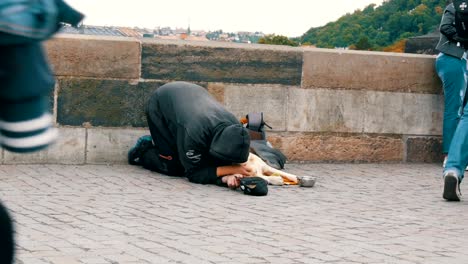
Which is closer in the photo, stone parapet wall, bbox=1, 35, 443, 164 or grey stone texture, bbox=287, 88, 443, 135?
stone parapet wall, bbox=1, 35, 443, 164

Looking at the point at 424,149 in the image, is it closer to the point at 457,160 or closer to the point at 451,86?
the point at 451,86

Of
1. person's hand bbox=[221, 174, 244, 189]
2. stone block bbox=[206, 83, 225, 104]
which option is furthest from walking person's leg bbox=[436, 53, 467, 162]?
person's hand bbox=[221, 174, 244, 189]

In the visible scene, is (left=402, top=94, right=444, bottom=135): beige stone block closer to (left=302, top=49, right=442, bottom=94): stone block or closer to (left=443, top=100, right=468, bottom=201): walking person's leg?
(left=302, top=49, right=442, bottom=94): stone block

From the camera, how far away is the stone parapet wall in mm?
8836

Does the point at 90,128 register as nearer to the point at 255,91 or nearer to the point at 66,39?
the point at 66,39

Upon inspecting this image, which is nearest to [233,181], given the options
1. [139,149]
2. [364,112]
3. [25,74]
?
[139,149]

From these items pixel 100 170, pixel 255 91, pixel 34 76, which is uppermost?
pixel 34 76

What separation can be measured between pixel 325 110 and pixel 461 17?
5.71 feet

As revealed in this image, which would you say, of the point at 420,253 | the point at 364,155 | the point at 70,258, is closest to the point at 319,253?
the point at 420,253

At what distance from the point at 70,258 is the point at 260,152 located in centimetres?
422

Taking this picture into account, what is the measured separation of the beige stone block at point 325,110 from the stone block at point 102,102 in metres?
1.36

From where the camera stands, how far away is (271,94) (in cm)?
962

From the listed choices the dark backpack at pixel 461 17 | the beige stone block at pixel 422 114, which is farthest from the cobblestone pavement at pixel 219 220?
the beige stone block at pixel 422 114

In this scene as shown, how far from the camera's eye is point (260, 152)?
8.79 meters
